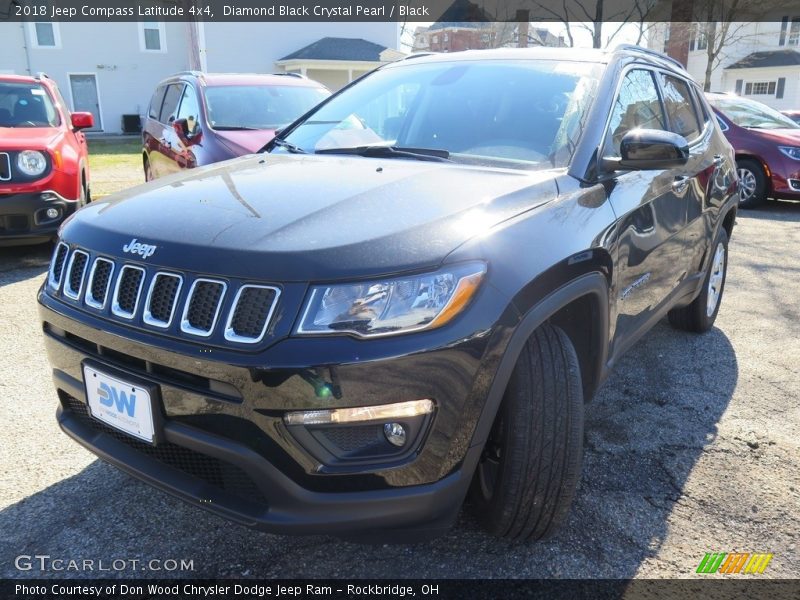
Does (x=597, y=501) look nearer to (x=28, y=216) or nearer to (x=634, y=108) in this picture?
(x=634, y=108)

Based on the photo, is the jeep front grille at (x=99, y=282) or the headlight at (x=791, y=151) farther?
the headlight at (x=791, y=151)

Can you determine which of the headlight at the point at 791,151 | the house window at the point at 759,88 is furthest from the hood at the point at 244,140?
the house window at the point at 759,88

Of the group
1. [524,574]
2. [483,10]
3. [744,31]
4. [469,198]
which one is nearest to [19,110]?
[469,198]

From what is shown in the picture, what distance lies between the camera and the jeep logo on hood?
1930 mm

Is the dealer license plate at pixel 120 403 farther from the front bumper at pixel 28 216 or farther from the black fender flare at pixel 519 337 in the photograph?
the front bumper at pixel 28 216

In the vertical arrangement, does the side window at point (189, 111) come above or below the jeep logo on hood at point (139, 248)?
above

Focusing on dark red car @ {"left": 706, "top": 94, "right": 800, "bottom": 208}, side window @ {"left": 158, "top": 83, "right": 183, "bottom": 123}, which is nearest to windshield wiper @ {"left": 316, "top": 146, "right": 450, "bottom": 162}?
side window @ {"left": 158, "top": 83, "right": 183, "bottom": 123}

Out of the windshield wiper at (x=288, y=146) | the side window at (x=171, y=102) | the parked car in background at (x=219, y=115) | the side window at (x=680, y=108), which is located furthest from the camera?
the side window at (x=171, y=102)

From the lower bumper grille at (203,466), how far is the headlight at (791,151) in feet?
32.3

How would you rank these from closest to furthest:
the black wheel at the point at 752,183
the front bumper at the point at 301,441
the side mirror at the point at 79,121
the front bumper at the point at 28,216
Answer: the front bumper at the point at 301,441, the front bumper at the point at 28,216, the side mirror at the point at 79,121, the black wheel at the point at 752,183

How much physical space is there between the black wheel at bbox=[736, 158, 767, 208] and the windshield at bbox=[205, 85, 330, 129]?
6.54m

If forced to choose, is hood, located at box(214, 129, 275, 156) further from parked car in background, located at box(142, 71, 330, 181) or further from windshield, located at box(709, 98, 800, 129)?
windshield, located at box(709, 98, 800, 129)

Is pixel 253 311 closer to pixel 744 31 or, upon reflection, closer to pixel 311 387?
pixel 311 387

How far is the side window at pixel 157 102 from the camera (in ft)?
26.8
